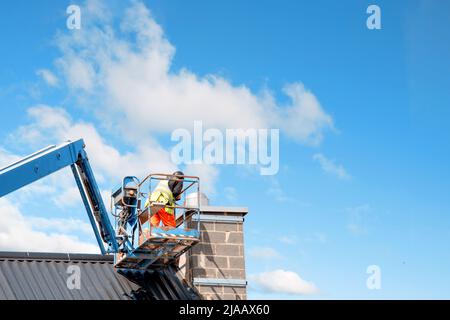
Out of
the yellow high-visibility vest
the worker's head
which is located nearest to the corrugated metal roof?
the yellow high-visibility vest

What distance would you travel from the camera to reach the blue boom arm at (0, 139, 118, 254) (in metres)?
14.6

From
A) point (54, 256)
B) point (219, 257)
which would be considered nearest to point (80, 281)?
point (54, 256)

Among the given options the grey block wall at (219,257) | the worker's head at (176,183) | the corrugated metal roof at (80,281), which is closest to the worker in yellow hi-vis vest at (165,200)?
the worker's head at (176,183)

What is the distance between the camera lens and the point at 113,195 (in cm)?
1847

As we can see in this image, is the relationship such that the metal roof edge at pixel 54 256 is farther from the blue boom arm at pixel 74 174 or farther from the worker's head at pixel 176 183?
the worker's head at pixel 176 183

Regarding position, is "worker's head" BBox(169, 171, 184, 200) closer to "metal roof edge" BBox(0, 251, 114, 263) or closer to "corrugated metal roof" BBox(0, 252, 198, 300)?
"corrugated metal roof" BBox(0, 252, 198, 300)

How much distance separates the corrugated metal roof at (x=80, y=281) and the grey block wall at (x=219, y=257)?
18.9 inches

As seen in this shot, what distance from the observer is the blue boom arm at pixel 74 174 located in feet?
48.1

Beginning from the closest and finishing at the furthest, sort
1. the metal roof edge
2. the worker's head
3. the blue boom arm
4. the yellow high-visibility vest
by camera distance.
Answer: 1. the blue boom arm
2. the yellow high-visibility vest
3. the worker's head
4. the metal roof edge

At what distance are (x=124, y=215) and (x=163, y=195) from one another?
2165 mm

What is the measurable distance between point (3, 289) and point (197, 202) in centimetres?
504

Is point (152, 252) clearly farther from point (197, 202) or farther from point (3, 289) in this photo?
point (3, 289)

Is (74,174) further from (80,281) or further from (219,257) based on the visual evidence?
(219,257)
